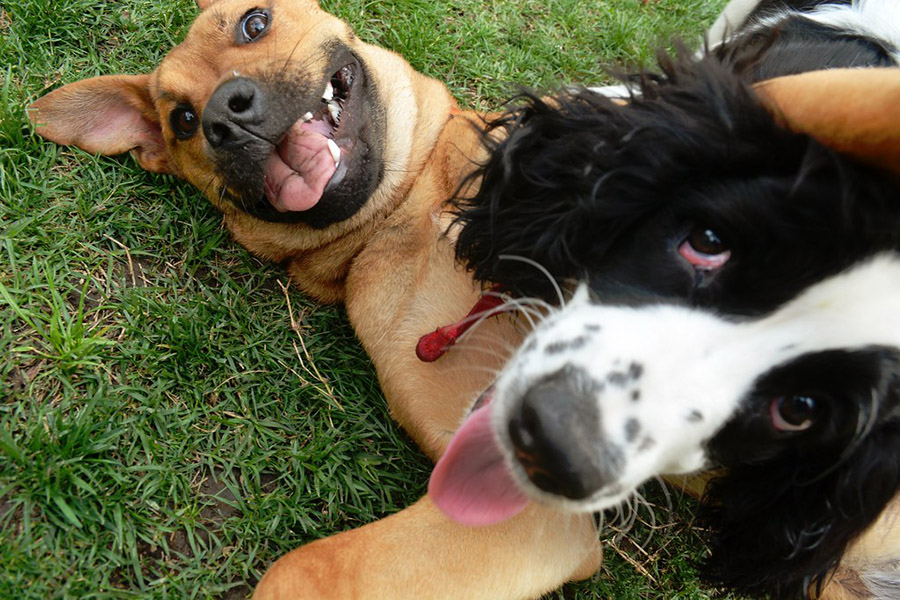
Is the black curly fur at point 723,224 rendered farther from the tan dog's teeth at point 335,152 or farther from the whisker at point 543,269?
the tan dog's teeth at point 335,152

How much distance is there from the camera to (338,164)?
9.66ft

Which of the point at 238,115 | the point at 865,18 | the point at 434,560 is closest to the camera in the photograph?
the point at 434,560

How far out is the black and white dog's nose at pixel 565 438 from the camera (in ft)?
5.14

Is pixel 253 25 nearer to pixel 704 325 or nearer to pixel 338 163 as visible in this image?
pixel 338 163

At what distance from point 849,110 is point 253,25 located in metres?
2.69

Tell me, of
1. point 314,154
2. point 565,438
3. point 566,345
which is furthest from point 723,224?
point 314,154

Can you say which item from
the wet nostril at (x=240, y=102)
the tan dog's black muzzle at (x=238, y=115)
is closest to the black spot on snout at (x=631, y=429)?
the tan dog's black muzzle at (x=238, y=115)

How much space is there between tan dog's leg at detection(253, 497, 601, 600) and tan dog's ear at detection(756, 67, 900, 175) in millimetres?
1474

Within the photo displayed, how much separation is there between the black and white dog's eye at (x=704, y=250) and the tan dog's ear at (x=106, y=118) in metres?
2.58

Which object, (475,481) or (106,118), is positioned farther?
(106,118)

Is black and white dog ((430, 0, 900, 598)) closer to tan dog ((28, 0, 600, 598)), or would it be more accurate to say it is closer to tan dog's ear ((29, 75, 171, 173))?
tan dog ((28, 0, 600, 598))

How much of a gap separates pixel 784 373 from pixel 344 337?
6.41ft

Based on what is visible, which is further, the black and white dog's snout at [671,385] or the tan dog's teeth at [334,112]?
the tan dog's teeth at [334,112]

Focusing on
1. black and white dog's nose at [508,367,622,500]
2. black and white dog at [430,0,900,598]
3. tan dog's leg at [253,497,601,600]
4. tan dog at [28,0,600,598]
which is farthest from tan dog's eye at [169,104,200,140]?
black and white dog's nose at [508,367,622,500]
